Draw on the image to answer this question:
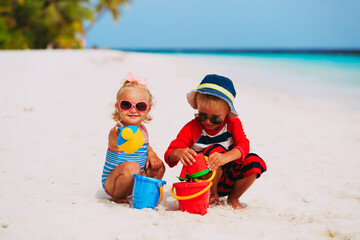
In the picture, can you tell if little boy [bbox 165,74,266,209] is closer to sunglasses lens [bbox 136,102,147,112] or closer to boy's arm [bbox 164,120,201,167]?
boy's arm [bbox 164,120,201,167]

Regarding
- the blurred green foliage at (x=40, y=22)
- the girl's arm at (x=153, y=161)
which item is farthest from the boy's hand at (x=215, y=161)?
the blurred green foliage at (x=40, y=22)

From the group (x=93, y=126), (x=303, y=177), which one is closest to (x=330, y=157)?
(x=303, y=177)

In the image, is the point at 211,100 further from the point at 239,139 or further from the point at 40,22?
the point at 40,22

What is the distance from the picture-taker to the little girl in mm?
2666

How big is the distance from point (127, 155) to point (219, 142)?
730mm

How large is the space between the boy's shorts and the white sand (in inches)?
6.3

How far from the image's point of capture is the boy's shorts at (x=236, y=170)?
9.06ft

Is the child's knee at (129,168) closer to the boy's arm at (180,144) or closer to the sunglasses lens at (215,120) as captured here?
the boy's arm at (180,144)

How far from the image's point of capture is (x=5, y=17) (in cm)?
2108

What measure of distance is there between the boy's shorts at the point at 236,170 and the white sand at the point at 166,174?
161 mm

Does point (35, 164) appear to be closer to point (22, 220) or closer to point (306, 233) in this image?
point (22, 220)

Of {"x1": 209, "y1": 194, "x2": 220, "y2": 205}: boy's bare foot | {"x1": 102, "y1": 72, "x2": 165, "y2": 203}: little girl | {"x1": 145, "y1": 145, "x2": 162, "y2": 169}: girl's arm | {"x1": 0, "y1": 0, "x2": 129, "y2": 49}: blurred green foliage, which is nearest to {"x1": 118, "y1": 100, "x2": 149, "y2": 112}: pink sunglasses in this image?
{"x1": 102, "y1": 72, "x2": 165, "y2": 203}: little girl

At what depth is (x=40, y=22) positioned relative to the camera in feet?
76.6

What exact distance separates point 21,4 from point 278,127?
19.8 meters
